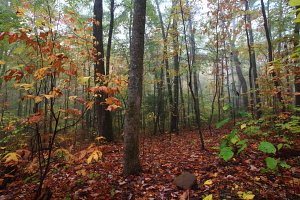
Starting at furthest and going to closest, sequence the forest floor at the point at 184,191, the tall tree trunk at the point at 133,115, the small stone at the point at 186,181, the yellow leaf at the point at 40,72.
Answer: the tall tree trunk at the point at 133,115
the small stone at the point at 186,181
the forest floor at the point at 184,191
the yellow leaf at the point at 40,72

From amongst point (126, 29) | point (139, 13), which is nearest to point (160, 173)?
point (139, 13)

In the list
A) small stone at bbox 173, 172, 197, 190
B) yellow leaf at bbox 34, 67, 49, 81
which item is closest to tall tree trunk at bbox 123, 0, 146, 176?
small stone at bbox 173, 172, 197, 190

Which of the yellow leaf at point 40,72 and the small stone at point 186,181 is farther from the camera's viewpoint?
the small stone at point 186,181

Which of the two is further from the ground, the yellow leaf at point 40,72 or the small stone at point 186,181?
the yellow leaf at point 40,72

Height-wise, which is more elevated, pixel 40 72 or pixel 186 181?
pixel 40 72

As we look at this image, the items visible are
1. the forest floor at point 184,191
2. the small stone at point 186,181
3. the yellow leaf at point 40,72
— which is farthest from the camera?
the small stone at point 186,181

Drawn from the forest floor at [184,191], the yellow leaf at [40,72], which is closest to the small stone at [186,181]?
the forest floor at [184,191]

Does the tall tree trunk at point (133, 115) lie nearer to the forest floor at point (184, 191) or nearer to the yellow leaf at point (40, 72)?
the forest floor at point (184, 191)

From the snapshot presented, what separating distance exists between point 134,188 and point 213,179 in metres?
1.66

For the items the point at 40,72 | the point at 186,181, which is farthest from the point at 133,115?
the point at 40,72

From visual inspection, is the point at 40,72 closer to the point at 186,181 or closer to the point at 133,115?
the point at 133,115

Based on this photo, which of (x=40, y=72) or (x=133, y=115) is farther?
(x=133, y=115)

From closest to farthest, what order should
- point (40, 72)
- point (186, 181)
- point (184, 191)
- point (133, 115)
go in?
point (40, 72) < point (184, 191) < point (186, 181) < point (133, 115)

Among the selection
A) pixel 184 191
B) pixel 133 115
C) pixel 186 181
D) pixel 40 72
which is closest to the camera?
pixel 40 72
